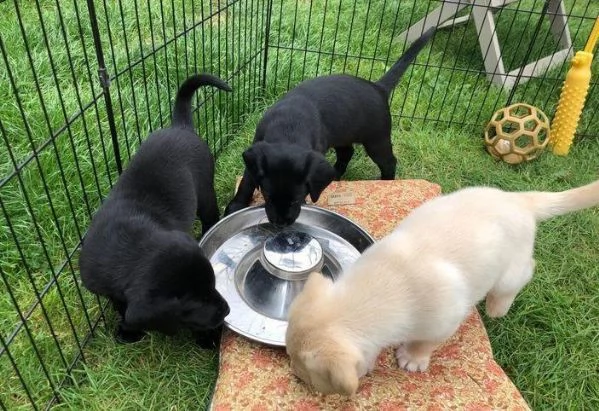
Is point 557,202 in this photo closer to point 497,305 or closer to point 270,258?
point 497,305

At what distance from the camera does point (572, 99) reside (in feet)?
12.1

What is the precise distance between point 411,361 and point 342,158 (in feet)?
5.47

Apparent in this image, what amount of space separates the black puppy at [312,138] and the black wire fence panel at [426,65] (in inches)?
36.5

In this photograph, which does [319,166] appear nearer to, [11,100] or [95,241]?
[95,241]

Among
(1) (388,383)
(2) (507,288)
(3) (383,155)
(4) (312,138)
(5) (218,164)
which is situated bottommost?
(5) (218,164)

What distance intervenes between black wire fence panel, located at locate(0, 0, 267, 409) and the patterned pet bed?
65cm

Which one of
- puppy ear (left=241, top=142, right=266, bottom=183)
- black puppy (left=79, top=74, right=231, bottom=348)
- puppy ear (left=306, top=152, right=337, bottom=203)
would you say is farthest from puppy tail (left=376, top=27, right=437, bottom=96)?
black puppy (left=79, top=74, right=231, bottom=348)

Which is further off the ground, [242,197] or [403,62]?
[403,62]

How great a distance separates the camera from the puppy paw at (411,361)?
2.03 m

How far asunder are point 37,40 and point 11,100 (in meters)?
0.84

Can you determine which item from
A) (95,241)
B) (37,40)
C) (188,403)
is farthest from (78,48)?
(188,403)

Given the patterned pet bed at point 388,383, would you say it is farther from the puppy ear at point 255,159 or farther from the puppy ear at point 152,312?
the puppy ear at point 255,159

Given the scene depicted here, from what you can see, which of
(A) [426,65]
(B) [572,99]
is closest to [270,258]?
(A) [426,65]

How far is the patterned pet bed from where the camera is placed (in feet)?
6.18
